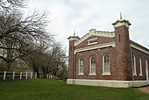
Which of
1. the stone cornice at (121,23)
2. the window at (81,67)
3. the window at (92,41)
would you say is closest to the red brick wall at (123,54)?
the stone cornice at (121,23)

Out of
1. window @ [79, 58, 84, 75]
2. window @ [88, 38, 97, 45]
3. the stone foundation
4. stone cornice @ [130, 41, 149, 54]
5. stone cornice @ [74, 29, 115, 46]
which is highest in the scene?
stone cornice @ [74, 29, 115, 46]

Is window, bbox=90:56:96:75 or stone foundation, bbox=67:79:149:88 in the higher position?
window, bbox=90:56:96:75

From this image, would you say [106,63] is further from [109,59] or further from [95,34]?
[95,34]

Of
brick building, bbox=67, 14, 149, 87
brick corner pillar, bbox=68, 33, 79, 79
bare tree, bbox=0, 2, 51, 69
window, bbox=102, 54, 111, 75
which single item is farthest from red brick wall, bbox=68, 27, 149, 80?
bare tree, bbox=0, 2, 51, 69

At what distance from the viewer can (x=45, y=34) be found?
1312 cm

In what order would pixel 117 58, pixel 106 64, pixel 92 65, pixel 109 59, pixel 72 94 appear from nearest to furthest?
pixel 72 94, pixel 117 58, pixel 109 59, pixel 106 64, pixel 92 65

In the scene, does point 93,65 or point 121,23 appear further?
point 93,65

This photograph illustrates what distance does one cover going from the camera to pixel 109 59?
16.6 meters

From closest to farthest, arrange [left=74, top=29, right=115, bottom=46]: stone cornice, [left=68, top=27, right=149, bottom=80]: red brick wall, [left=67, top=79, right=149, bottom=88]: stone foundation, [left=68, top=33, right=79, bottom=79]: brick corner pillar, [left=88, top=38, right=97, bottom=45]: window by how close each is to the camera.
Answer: [left=67, top=79, right=149, bottom=88]: stone foundation < [left=68, top=27, right=149, bottom=80]: red brick wall < [left=74, top=29, right=115, bottom=46]: stone cornice < [left=88, top=38, right=97, bottom=45]: window < [left=68, top=33, right=79, bottom=79]: brick corner pillar

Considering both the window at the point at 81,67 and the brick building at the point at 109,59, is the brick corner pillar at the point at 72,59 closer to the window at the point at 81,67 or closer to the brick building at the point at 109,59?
the brick building at the point at 109,59

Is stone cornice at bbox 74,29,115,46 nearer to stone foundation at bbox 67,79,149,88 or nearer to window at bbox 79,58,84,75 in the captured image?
window at bbox 79,58,84,75

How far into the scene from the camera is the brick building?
50.1ft

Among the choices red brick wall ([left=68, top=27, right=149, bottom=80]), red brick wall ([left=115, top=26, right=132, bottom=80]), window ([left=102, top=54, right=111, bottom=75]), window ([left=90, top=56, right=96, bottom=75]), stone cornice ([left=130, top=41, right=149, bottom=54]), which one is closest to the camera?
red brick wall ([left=115, top=26, right=132, bottom=80])

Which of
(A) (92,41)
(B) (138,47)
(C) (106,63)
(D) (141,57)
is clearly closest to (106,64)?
(C) (106,63)
